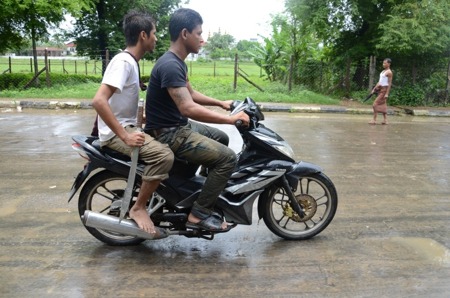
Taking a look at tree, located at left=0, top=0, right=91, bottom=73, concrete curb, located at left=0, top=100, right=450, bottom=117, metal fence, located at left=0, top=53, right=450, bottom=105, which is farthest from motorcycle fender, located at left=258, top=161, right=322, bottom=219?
tree, located at left=0, top=0, right=91, bottom=73

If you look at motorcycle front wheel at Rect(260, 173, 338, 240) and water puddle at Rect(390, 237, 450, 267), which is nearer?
water puddle at Rect(390, 237, 450, 267)

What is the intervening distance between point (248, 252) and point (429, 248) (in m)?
1.68

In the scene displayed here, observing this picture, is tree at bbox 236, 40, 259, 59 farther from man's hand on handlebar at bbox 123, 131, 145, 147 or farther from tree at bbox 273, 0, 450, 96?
man's hand on handlebar at bbox 123, 131, 145, 147

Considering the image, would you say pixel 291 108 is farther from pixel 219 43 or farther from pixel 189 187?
pixel 219 43

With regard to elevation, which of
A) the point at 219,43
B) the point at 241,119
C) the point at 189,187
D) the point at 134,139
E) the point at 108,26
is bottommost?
the point at 189,187

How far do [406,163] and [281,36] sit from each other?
15069mm

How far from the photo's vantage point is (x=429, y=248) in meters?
A: 4.19

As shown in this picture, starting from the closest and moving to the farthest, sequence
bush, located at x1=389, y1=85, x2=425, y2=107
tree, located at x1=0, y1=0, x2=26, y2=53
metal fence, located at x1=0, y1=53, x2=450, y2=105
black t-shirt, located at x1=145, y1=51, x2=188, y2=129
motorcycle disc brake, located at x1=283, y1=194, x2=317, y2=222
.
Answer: black t-shirt, located at x1=145, y1=51, x2=188, y2=129 → motorcycle disc brake, located at x1=283, y1=194, x2=317, y2=222 → bush, located at x1=389, y1=85, x2=425, y2=107 → metal fence, located at x1=0, y1=53, x2=450, y2=105 → tree, located at x1=0, y1=0, x2=26, y2=53

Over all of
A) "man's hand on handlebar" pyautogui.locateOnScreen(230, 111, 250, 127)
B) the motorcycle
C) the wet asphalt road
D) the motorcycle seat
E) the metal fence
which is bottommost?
the wet asphalt road

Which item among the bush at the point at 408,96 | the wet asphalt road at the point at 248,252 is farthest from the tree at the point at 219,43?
the wet asphalt road at the point at 248,252

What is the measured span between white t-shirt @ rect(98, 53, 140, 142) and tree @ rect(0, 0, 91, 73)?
51.9ft

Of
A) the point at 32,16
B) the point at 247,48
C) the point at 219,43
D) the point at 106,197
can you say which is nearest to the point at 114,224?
the point at 106,197

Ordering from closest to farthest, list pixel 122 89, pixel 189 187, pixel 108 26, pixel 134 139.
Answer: pixel 134 139 → pixel 122 89 → pixel 189 187 → pixel 108 26

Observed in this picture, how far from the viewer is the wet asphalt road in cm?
341
